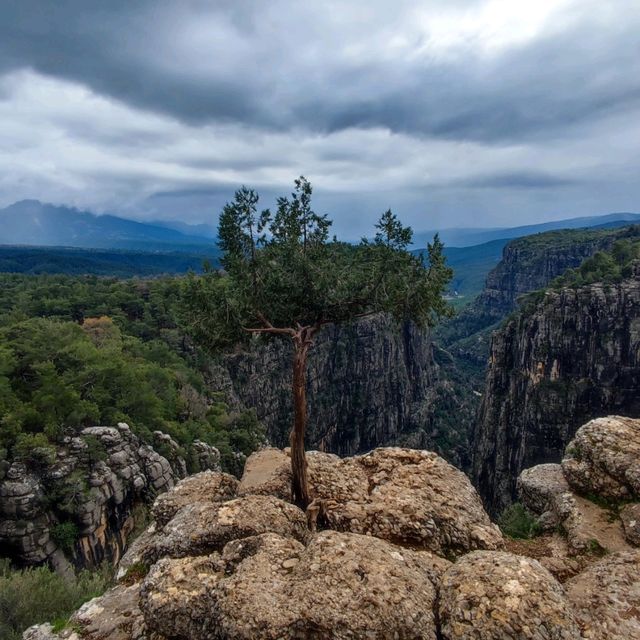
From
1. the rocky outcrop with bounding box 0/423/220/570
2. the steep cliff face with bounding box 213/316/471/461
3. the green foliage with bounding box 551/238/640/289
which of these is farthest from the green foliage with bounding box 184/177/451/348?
the green foliage with bounding box 551/238/640/289

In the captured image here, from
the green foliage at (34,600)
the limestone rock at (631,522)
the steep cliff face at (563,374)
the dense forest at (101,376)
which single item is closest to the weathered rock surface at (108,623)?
the green foliage at (34,600)

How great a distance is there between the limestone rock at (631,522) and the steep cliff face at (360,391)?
85381 millimetres

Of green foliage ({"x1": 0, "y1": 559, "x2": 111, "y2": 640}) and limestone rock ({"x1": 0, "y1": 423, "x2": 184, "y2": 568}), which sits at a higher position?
green foliage ({"x1": 0, "y1": 559, "x2": 111, "y2": 640})

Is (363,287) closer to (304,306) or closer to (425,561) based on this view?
(304,306)

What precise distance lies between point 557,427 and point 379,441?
64.4 m

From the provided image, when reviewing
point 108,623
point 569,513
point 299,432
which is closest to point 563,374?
point 569,513

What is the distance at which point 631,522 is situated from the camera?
14.1 meters

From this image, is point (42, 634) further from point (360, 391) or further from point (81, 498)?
point (360, 391)

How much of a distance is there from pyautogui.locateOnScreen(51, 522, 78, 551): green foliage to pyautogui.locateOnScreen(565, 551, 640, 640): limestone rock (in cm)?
2948

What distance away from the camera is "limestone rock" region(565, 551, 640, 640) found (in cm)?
888

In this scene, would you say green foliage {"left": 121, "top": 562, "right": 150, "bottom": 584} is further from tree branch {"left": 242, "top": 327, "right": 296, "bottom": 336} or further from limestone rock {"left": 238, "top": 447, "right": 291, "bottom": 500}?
tree branch {"left": 242, "top": 327, "right": 296, "bottom": 336}

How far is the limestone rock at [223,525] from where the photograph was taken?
11.5m

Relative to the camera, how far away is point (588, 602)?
9.80 m

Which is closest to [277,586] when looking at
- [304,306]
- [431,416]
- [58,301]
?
[304,306]
